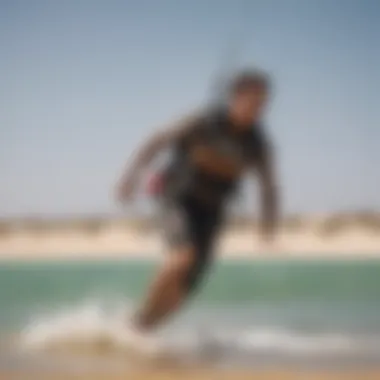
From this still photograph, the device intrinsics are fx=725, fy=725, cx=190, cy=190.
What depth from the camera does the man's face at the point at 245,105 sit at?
1644 mm

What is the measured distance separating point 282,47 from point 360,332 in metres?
0.69

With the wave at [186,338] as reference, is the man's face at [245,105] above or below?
above

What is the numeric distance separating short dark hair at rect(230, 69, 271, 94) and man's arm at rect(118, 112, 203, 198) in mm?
102

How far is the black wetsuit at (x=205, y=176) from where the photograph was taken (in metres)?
1.65

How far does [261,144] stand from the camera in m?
1.65

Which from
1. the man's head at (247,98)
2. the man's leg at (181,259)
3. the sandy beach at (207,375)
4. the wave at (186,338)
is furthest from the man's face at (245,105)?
the sandy beach at (207,375)

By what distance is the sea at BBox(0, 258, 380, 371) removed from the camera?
1667 millimetres

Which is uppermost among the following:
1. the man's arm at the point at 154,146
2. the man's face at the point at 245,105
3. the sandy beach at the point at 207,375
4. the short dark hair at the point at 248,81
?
the short dark hair at the point at 248,81

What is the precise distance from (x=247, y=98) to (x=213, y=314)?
19.8 inches

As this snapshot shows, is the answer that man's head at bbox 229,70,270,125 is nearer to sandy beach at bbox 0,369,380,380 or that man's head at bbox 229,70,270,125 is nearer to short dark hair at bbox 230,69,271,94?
short dark hair at bbox 230,69,271,94

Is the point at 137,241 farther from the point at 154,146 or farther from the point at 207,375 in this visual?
the point at 207,375

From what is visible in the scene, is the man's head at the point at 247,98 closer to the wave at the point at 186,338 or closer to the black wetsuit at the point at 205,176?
the black wetsuit at the point at 205,176

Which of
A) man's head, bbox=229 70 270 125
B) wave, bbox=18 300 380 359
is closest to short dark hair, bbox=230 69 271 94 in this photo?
man's head, bbox=229 70 270 125

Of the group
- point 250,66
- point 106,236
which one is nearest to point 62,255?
point 106,236
